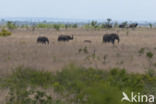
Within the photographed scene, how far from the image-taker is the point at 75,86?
36.1 feet

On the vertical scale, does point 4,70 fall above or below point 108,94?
below

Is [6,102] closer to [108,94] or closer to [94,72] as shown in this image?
[108,94]

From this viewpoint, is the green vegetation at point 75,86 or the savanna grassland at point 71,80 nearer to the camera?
the green vegetation at point 75,86

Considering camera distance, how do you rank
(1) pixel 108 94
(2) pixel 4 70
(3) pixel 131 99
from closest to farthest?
(1) pixel 108 94, (3) pixel 131 99, (2) pixel 4 70

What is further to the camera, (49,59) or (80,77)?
(49,59)

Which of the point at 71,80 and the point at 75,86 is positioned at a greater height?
the point at 75,86

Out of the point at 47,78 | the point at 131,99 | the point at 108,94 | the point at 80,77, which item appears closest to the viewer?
the point at 108,94

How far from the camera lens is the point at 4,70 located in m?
16.1

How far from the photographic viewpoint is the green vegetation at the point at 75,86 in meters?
7.26

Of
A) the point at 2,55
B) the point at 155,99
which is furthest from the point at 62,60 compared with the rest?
the point at 155,99

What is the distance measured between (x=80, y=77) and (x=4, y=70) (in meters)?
4.90

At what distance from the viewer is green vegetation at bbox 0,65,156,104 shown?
23.8 ft

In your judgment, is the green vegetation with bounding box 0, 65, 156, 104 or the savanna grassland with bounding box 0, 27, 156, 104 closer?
the green vegetation with bounding box 0, 65, 156, 104

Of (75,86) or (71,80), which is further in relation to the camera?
(71,80)
